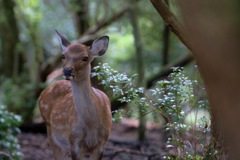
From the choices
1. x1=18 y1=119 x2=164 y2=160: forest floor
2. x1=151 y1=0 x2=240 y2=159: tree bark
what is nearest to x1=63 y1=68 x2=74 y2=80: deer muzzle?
x1=18 y1=119 x2=164 y2=160: forest floor

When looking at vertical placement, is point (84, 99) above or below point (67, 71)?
below

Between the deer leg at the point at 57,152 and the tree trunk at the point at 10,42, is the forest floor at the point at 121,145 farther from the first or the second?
the tree trunk at the point at 10,42

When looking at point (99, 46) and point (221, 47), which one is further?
point (99, 46)

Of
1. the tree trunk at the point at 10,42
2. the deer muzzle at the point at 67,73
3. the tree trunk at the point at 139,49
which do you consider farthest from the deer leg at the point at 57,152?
the tree trunk at the point at 10,42

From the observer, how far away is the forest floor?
780cm

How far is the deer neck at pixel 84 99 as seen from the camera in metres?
5.45

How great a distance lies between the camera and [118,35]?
43.5 feet

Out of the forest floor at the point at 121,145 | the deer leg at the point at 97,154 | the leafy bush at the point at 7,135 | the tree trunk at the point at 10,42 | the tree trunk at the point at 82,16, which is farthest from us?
the tree trunk at the point at 10,42

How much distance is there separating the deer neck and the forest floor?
175cm

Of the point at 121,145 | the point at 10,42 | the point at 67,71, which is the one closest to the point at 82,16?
the point at 10,42

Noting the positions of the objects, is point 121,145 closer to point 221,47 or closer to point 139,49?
point 139,49

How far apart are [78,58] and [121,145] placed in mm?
4466

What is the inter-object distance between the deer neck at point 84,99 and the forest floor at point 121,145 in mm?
1754

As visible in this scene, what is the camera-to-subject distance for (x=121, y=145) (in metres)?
9.64
